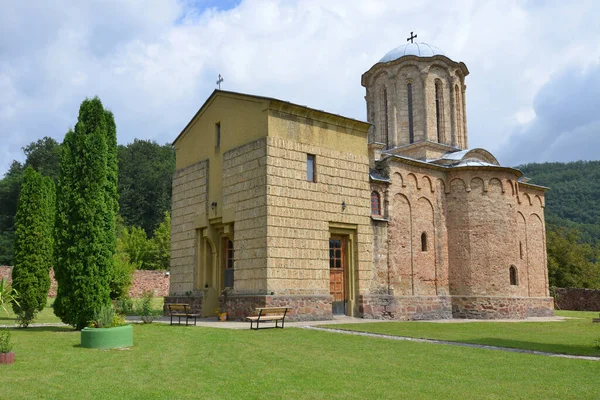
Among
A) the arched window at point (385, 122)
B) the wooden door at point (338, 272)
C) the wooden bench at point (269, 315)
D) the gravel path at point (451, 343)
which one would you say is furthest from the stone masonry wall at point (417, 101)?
the gravel path at point (451, 343)

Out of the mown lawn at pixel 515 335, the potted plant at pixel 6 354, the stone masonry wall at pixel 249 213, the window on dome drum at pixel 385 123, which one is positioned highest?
the window on dome drum at pixel 385 123

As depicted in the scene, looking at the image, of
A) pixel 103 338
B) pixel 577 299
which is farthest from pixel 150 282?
pixel 577 299

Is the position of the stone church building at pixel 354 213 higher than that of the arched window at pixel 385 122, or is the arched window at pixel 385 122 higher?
the arched window at pixel 385 122

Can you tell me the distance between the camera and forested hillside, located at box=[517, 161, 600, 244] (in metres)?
64.9

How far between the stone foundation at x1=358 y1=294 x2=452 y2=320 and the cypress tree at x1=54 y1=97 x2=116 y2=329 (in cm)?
931

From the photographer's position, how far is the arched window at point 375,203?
20719 mm

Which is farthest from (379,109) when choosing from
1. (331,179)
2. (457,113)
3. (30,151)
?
(30,151)

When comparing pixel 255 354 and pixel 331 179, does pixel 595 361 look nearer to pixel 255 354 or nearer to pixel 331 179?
pixel 255 354

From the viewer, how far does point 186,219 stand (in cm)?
2100

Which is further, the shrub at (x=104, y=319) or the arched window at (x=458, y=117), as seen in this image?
the arched window at (x=458, y=117)

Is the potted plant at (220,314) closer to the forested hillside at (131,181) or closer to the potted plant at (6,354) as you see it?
the potted plant at (6,354)

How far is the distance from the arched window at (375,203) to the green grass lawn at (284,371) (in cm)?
940

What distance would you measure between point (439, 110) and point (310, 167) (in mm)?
10572

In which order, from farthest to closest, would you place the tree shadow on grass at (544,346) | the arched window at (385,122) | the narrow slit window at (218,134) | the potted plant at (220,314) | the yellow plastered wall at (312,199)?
1. the arched window at (385,122)
2. the narrow slit window at (218,134)
3. the potted plant at (220,314)
4. the yellow plastered wall at (312,199)
5. the tree shadow on grass at (544,346)
